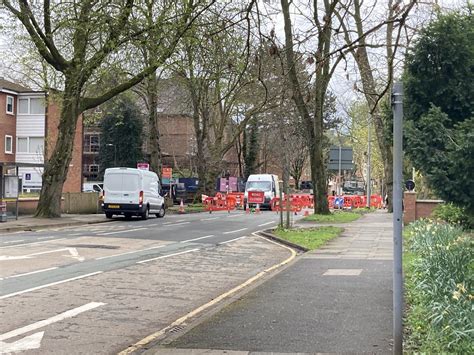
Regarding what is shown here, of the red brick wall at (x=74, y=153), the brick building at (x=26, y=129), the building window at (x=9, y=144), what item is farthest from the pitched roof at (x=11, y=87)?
the building window at (x=9, y=144)

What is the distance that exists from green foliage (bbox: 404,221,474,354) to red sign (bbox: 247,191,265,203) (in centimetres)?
3063

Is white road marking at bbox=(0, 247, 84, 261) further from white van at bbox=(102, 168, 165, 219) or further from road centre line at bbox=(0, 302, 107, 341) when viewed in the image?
white van at bbox=(102, 168, 165, 219)

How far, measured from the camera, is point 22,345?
6.50m

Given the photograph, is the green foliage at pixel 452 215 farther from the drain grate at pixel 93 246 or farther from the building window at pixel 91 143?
the building window at pixel 91 143

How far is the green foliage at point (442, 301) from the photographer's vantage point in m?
5.30

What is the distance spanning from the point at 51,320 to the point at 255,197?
33487 mm

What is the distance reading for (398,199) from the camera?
541 cm

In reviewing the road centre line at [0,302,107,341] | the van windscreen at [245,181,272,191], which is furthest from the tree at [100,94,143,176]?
the road centre line at [0,302,107,341]

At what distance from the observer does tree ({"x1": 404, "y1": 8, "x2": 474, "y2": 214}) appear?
9.35m

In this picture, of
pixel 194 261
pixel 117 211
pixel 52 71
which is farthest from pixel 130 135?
pixel 194 261

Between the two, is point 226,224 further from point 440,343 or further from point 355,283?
point 440,343

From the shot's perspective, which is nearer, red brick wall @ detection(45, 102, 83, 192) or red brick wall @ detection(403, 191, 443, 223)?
red brick wall @ detection(403, 191, 443, 223)

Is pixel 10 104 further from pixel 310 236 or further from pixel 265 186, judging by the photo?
pixel 310 236

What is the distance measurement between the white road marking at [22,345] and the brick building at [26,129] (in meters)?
40.5
